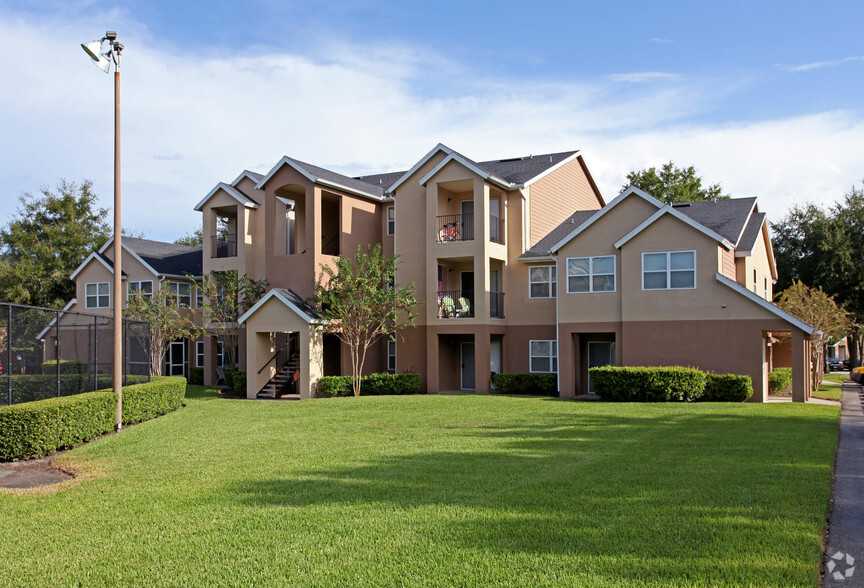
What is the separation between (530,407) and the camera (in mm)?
20750

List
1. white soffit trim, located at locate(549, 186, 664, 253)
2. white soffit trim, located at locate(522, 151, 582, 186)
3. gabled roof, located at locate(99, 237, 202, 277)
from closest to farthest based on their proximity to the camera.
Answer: white soffit trim, located at locate(549, 186, 664, 253), white soffit trim, located at locate(522, 151, 582, 186), gabled roof, located at locate(99, 237, 202, 277)

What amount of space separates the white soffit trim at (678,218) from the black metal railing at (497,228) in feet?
17.3

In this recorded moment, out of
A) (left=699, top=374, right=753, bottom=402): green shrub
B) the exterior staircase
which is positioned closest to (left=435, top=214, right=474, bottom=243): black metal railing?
the exterior staircase

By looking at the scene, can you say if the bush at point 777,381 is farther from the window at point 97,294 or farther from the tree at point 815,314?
the window at point 97,294

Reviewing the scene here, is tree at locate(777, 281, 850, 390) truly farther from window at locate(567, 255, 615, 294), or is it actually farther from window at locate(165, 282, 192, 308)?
window at locate(165, 282, 192, 308)

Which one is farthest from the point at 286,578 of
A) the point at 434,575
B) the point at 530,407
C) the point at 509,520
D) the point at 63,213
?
the point at 63,213

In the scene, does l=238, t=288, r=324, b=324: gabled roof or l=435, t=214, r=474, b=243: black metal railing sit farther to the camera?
l=435, t=214, r=474, b=243: black metal railing

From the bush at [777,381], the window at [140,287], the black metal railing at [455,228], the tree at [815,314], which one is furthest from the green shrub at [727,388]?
the window at [140,287]

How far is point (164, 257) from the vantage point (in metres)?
37.8

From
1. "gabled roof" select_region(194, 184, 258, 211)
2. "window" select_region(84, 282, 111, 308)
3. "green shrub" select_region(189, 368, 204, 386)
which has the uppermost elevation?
"gabled roof" select_region(194, 184, 258, 211)

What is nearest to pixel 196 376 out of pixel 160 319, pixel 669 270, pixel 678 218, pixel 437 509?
pixel 160 319

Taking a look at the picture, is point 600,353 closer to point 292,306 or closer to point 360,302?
point 360,302

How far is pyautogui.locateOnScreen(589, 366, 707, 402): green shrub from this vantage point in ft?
72.8

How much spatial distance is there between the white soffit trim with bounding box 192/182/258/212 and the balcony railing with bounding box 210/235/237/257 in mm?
1592
